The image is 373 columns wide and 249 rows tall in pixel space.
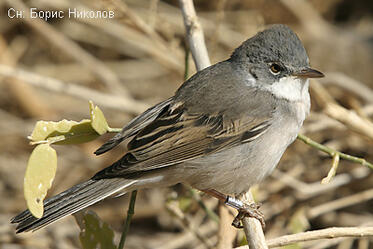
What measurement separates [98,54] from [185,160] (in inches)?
157

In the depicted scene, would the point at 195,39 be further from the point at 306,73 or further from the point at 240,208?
the point at 240,208

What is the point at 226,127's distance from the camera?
3.19m

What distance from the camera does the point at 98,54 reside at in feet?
22.2

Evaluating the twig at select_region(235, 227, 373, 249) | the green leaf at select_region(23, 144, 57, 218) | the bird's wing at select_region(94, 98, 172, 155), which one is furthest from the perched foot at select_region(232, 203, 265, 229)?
the green leaf at select_region(23, 144, 57, 218)

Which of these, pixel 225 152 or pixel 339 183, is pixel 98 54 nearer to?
pixel 339 183

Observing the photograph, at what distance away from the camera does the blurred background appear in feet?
14.6

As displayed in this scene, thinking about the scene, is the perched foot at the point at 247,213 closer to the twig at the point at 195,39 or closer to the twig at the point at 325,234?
the twig at the point at 325,234

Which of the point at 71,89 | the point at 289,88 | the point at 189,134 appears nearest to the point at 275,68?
the point at 289,88

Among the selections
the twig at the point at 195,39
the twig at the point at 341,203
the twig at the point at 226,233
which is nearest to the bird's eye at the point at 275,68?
the twig at the point at 195,39

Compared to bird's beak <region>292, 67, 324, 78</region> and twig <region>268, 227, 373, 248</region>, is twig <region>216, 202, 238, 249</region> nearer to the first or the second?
twig <region>268, 227, 373, 248</region>

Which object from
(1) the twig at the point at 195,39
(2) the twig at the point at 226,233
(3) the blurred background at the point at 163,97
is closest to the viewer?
(2) the twig at the point at 226,233

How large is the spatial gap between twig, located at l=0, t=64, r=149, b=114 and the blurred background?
10 millimetres

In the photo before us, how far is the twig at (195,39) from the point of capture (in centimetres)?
350

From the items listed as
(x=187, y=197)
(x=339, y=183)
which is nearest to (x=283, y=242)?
(x=187, y=197)
